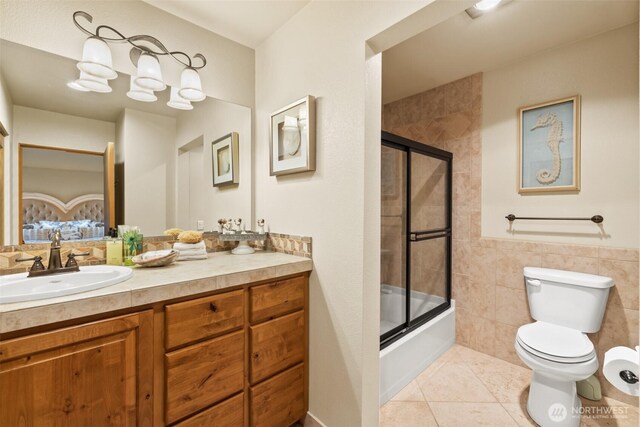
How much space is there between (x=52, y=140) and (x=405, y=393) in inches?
99.6

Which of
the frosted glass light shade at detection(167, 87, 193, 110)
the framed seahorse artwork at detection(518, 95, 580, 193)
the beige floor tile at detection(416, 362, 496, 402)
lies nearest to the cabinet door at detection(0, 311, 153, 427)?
the frosted glass light shade at detection(167, 87, 193, 110)

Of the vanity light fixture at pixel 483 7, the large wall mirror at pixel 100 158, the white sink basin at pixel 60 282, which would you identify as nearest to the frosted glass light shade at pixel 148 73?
the large wall mirror at pixel 100 158

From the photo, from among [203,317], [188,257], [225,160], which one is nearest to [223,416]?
[203,317]

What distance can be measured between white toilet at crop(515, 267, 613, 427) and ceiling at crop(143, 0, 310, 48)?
2.38m

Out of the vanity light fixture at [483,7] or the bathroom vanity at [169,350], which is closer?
the bathroom vanity at [169,350]

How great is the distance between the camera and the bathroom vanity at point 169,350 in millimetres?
878

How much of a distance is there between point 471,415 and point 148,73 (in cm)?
269

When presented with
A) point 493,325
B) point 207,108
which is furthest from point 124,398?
point 493,325

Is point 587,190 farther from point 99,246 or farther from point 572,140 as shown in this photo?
point 99,246

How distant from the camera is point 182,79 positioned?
5.50ft

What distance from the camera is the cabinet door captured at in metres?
0.85

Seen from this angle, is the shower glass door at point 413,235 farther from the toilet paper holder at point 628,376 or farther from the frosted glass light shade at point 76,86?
the frosted glass light shade at point 76,86

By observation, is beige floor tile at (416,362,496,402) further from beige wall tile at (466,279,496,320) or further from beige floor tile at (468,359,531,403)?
beige wall tile at (466,279,496,320)

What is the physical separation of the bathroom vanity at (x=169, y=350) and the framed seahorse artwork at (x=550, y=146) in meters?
1.90
